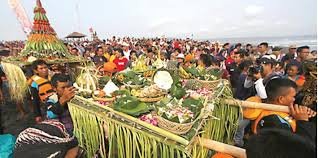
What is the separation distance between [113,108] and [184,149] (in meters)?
0.83

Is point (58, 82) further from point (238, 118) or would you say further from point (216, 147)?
point (238, 118)

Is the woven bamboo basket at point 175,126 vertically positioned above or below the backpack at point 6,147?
above

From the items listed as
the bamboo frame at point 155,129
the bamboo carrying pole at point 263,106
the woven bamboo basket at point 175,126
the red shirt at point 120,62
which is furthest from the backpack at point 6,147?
the red shirt at point 120,62

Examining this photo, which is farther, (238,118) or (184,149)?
(238,118)

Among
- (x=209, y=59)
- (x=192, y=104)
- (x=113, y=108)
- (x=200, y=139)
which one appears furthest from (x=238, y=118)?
(x=209, y=59)

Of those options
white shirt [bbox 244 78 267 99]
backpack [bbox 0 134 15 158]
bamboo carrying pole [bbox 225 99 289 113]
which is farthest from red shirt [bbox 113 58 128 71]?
backpack [bbox 0 134 15 158]

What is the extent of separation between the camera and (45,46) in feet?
17.5

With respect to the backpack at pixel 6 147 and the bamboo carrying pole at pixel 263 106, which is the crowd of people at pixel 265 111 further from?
the backpack at pixel 6 147

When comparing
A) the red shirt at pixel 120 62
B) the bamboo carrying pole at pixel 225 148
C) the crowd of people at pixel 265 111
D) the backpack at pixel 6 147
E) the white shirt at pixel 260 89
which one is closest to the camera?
the crowd of people at pixel 265 111

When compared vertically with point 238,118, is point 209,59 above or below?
above

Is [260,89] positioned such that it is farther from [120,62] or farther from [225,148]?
[120,62]

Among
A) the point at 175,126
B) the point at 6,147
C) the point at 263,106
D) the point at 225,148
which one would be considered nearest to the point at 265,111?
the point at 263,106

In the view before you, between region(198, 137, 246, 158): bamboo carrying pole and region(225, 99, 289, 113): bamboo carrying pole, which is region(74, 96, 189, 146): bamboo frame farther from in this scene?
region(225, 99, 289, 113): bamboo carrying pole

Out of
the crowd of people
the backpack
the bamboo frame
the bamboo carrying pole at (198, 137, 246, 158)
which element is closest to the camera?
the crowd of people
